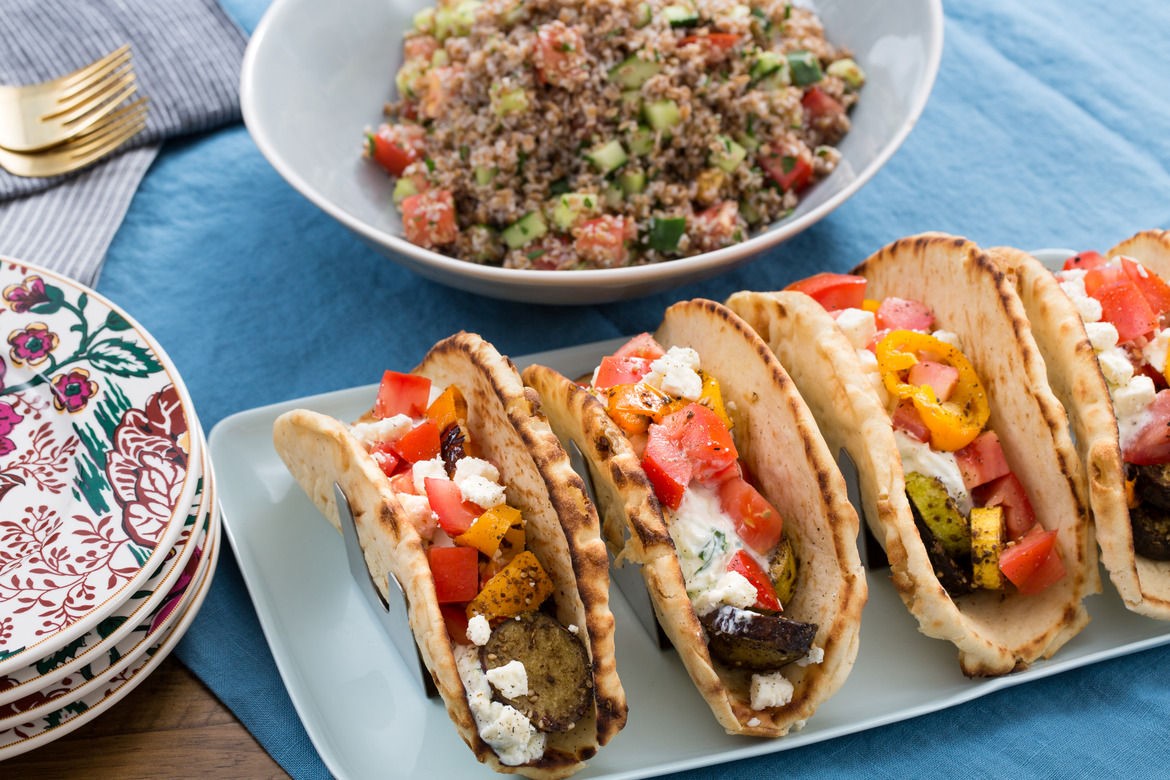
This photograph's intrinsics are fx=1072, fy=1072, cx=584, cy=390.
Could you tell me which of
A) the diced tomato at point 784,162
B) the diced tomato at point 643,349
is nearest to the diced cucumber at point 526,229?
the diced tomato at point 643,349

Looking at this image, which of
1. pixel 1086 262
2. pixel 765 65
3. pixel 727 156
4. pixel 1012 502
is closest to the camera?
pixel 1012 502

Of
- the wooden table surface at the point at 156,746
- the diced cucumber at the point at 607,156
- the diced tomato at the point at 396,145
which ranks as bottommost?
the wooden table surface at the point at 156,746

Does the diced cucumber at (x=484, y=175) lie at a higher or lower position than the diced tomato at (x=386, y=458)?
higher

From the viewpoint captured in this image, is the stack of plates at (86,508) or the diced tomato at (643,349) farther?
the diced tomato at (643,349)

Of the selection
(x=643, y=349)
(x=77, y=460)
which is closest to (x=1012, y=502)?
(x=643, y=349)

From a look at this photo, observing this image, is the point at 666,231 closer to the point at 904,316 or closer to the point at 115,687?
the point at 904,316

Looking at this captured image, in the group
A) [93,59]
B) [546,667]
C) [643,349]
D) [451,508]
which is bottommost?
[93,59]

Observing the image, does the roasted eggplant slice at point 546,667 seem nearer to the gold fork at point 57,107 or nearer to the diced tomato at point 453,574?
the diced tomato at point 453,574
